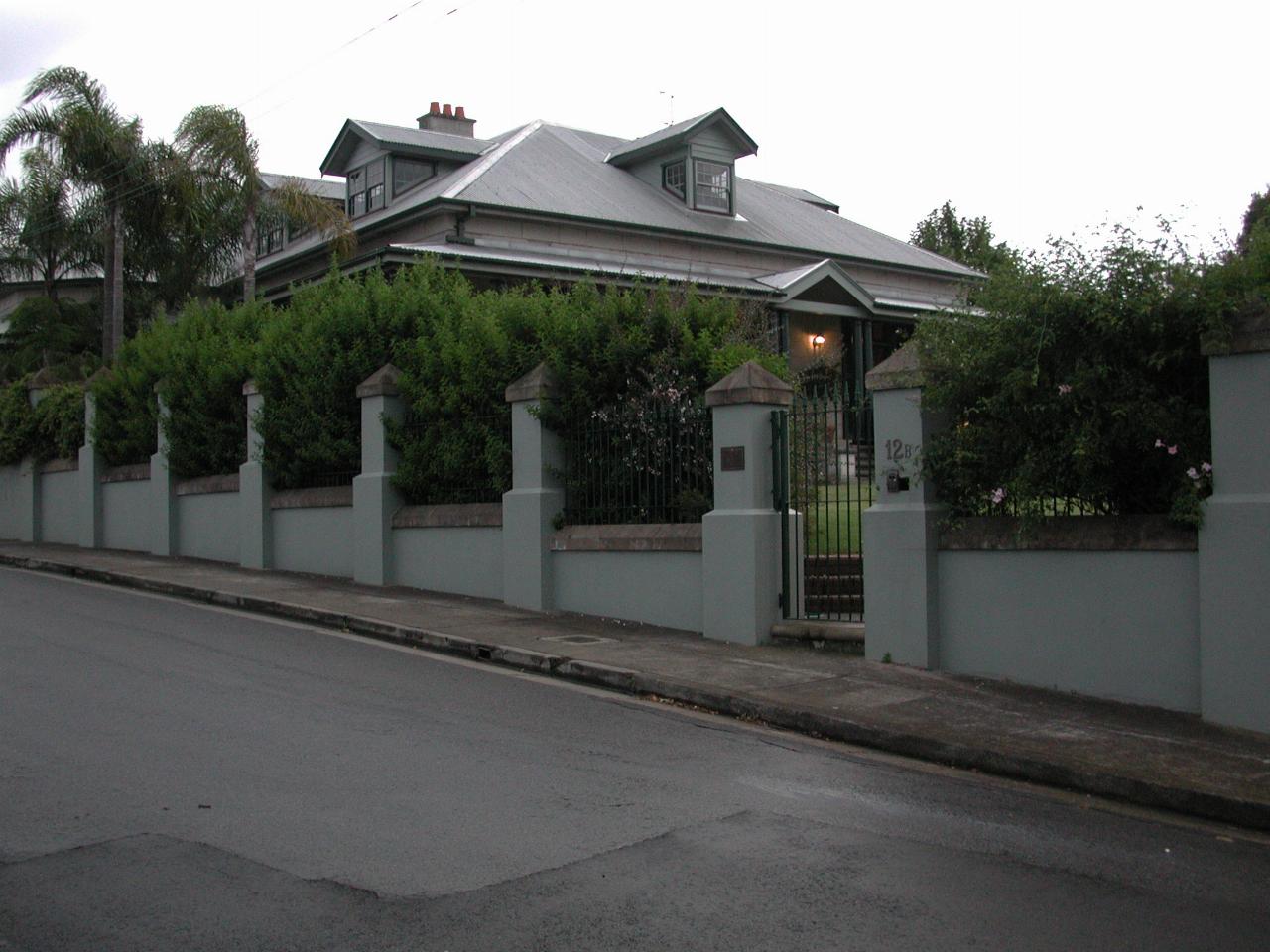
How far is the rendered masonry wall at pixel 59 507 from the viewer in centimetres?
2481

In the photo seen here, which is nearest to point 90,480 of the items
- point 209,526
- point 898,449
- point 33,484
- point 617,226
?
point 33,484

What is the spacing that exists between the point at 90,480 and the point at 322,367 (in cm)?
881

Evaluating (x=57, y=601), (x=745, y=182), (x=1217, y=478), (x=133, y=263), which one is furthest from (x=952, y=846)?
(x=745, y=182)

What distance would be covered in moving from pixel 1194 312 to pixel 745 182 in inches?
1118

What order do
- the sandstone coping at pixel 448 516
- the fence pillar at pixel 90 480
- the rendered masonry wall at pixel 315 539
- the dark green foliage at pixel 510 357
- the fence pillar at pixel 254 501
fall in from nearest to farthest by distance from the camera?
the dark green foliage at pixel 510 357
the sandstone coping at pixel 448 516
the rendered masonry wall at pixel 315 539
the fence pillar at pixel 254 501
the fence pillar at pixel 90 480

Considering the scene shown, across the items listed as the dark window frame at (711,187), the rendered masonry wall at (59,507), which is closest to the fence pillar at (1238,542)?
the rendered masonry wall at (59,507)

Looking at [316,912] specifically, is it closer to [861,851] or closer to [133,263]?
[861,851]

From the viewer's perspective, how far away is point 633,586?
1324 cm

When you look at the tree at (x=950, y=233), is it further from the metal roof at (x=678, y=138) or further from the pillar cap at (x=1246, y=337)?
the pillar cap at (x=1246, y=337)

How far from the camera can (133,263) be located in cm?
2966

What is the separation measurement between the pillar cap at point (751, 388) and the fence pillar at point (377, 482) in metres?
6.02

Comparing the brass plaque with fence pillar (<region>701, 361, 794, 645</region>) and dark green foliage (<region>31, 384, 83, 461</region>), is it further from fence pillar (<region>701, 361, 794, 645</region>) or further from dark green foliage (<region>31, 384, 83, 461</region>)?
dark green foliage (<region>31, 384, 83, 461</region>)

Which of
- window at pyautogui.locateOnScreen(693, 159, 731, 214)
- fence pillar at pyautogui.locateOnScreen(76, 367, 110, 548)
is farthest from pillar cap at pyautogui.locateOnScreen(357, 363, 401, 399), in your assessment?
window at pyautogui.locateOnScreen(693, 159, 731, 214)

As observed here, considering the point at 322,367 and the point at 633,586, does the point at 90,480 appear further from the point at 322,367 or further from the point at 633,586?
the point at 633,586
